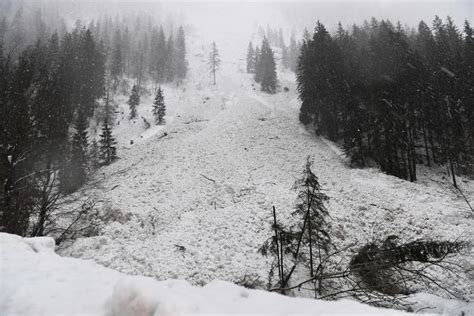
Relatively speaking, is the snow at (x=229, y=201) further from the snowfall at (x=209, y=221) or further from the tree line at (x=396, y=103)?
the tree line at (x=396, y=103)

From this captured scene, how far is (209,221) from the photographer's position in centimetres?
1719

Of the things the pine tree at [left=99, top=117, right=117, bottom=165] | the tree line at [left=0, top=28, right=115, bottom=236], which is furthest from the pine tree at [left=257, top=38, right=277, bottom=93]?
the tree line at [left=0, top=28, right=115, bottom=236]

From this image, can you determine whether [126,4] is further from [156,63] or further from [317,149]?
[317,149]

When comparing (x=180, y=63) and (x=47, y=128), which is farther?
(x=180, y=63)

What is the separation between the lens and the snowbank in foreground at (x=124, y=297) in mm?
2793

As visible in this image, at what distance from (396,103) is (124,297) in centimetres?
3110

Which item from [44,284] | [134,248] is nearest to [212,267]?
[134,248]

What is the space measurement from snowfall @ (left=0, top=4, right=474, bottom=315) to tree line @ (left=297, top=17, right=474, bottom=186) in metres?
2.59

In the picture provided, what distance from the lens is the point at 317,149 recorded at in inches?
1214

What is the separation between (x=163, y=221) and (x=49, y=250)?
12750 millimetres

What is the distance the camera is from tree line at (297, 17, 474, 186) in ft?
88.1

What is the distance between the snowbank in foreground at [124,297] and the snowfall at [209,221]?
0.01 metres

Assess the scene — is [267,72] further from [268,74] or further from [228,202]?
[228,202]

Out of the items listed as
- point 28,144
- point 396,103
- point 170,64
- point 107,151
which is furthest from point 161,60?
point 28,144
